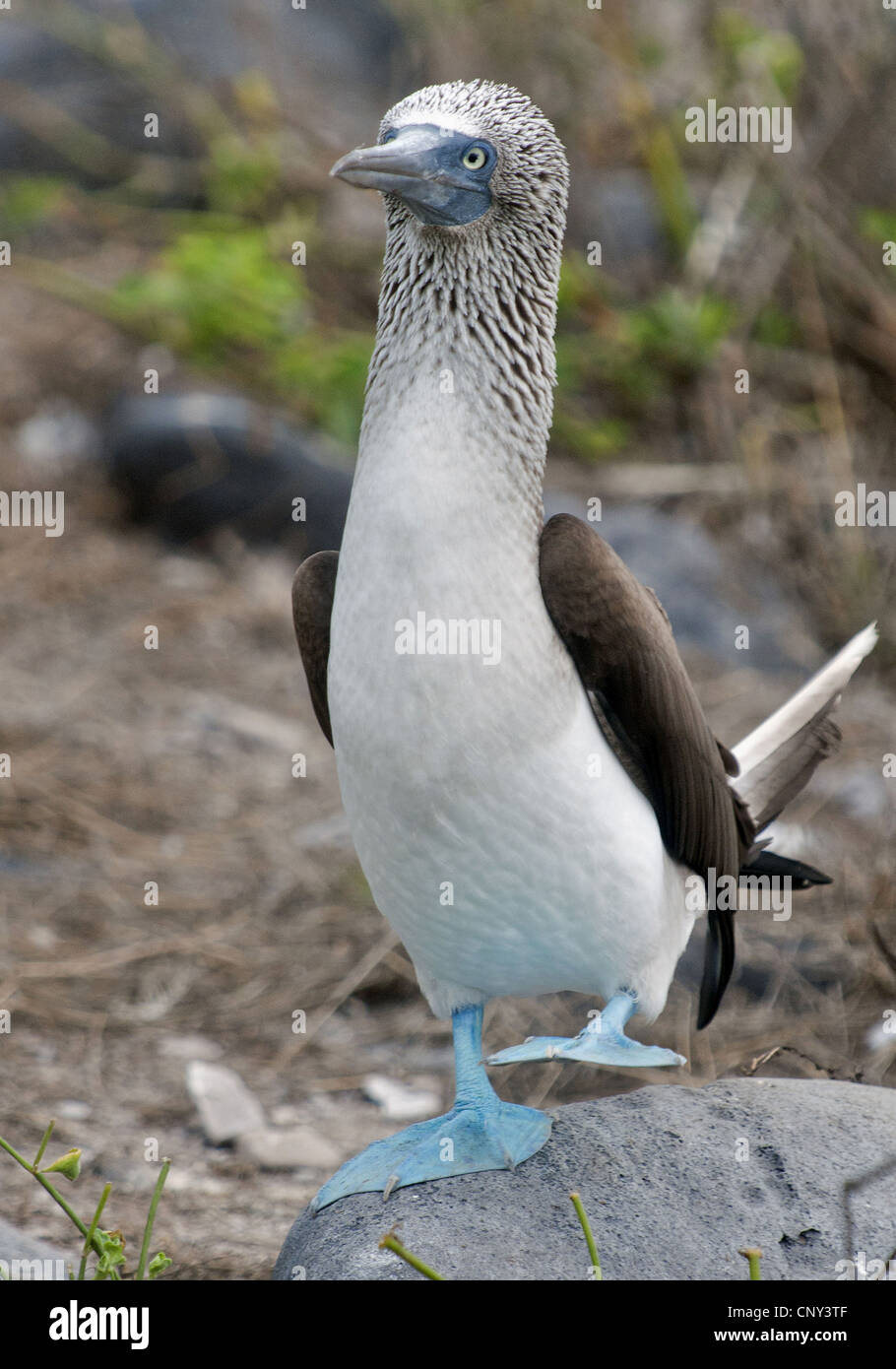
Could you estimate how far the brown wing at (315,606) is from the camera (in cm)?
323

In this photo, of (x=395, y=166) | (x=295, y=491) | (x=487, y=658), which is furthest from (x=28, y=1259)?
(x=295, y=491)

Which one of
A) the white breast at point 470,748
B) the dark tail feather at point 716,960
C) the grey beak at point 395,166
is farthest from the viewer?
the dark tail feather at point 716,960

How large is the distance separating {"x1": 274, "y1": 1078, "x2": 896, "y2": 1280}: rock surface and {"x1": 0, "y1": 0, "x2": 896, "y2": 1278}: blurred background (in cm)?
53

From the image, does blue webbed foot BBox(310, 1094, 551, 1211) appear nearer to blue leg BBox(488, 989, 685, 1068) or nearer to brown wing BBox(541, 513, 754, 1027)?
blue leg BBox(488, 989, 685, 1068)

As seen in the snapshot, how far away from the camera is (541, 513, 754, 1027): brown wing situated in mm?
2939

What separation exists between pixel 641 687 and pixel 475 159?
3.52 ft

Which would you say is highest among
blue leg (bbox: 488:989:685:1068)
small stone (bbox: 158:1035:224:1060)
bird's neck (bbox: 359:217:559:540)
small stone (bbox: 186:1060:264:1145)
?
bird's neck (bbox: 359:217:559:540)

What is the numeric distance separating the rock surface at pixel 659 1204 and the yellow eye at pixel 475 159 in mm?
1999

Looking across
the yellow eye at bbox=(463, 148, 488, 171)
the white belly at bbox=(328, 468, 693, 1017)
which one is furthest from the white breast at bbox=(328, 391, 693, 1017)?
the yellow eye at bbox=(463, 148, 488, 171)

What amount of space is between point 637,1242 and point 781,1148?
1.41 ft

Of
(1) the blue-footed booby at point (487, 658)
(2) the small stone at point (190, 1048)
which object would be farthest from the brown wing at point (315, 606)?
(2) the small stone at point (190, 1048)

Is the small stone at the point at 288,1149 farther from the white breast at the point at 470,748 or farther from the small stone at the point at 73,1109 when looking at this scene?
the white breast at the point at 470,748

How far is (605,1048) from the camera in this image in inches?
119

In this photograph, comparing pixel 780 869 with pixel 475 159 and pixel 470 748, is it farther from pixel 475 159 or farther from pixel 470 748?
pixel 475 159
